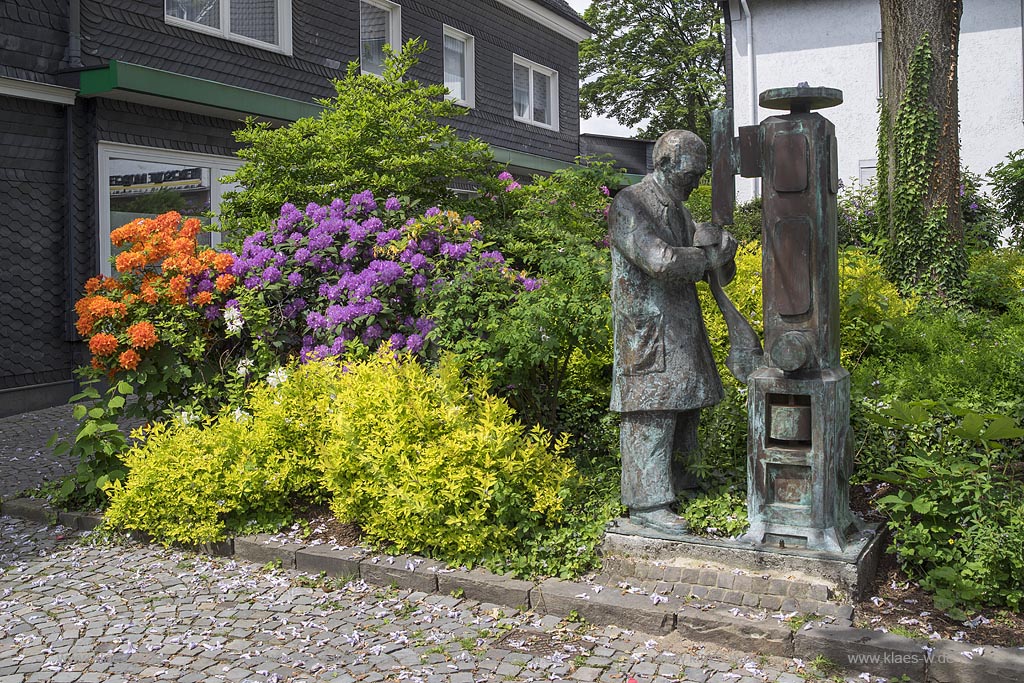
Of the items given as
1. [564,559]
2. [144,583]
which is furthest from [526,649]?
[144,583]

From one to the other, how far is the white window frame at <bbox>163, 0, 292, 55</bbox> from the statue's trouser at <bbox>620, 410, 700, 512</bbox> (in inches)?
350

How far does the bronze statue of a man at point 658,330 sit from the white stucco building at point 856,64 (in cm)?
1395

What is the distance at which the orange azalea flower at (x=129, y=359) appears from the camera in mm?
6035

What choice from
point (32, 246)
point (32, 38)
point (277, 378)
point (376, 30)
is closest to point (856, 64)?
point (376, 30)

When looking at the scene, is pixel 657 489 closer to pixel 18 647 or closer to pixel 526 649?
pixel 526 649

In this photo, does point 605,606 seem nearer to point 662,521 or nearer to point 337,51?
point 662,521

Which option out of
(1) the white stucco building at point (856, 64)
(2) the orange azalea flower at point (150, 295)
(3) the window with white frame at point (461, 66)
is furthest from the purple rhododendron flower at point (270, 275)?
(1) the white stucco building at point (856, 64)

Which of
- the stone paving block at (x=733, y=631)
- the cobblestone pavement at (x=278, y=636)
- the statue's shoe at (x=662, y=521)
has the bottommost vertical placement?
the cobblestone pavement at (x=278, y=636)

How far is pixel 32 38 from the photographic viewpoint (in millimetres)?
9711

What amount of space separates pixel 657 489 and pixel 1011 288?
6.82 metres

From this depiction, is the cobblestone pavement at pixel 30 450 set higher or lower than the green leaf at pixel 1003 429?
lower

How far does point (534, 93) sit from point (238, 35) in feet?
28.1

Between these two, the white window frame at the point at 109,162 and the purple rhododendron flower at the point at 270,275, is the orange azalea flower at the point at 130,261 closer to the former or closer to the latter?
the purple rhododendron flower at the point at 270,275

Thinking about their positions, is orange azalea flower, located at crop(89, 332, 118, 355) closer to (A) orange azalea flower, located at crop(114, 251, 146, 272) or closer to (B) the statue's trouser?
(A) orange azalea flower, located at crop(114, 251, 146, 272)
